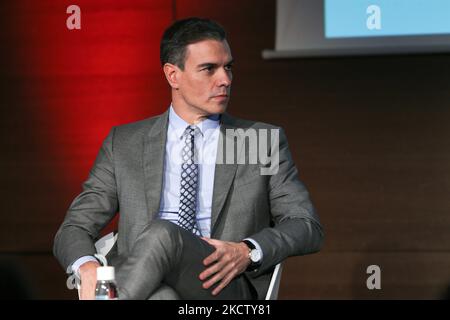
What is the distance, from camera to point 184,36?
2.85 meters

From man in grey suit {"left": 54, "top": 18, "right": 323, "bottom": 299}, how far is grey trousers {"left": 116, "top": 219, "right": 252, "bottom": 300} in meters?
0.18

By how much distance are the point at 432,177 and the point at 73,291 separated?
1.81 metres

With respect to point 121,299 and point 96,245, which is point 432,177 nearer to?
point 96,245

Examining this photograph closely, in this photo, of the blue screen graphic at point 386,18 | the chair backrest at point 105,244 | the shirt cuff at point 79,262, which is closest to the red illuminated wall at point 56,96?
the blue screen graphic at point 386,18

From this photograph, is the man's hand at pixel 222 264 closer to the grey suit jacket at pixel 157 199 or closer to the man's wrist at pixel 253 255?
the man's wrist at pixel 253 255

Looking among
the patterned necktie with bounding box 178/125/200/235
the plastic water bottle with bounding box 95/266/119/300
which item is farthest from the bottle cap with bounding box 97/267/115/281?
the patterned necktie with bounding box 178/125/200/235

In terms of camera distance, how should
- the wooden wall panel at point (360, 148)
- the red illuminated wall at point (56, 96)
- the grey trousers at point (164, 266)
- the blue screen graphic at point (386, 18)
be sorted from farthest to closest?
the red illuminated wall at point (56, 96) < the wooden wall panel at point (360, 148) < the blue screen graphic at point (386, 18) < the grey trousers at point (164, 266)

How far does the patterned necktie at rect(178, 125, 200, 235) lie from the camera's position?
2.70 m

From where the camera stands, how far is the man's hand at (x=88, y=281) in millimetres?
2338

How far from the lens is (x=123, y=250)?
2.72 metres

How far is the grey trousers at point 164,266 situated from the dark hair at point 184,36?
79cm

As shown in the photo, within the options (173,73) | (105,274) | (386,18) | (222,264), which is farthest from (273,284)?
(386,18)

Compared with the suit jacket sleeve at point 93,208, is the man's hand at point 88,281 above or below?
below

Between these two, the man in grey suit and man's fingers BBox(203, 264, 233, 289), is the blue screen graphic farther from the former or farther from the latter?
man's fingers BBox(203, 264, 233, 289)
